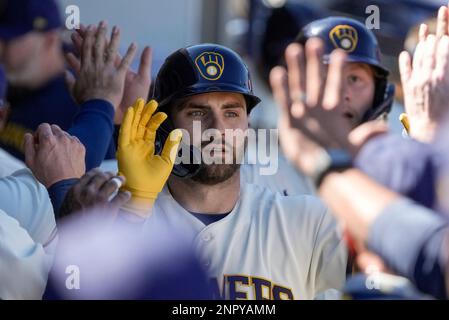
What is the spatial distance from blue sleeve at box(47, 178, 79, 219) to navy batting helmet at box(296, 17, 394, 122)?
87 cm

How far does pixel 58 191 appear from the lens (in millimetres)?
2260

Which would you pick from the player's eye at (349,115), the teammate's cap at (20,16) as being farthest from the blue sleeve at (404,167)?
the teammate's cap at (20,16)

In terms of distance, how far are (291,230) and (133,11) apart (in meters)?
0.95

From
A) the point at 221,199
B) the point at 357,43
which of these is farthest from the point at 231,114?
the point at 357,43


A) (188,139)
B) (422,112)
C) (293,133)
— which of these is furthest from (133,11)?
(293,133)

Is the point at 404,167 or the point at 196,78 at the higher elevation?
the point at 196,78

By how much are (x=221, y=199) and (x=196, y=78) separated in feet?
1.15

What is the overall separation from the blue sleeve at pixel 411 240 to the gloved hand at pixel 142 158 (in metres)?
0.80

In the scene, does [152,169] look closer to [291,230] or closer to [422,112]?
[291,230]

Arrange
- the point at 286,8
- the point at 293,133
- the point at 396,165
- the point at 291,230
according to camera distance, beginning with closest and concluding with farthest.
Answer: the point at 293,133, the point at 396,165, the point at 291,230, the point at 286,8

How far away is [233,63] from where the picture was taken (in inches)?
96.3

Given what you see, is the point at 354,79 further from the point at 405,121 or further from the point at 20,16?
the point at 20,16

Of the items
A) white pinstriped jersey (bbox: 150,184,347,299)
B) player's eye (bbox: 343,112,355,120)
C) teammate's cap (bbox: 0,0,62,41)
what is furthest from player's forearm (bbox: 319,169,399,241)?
teammate's cap (bbox: 0,0,62,41)

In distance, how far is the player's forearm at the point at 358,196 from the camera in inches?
63.1
